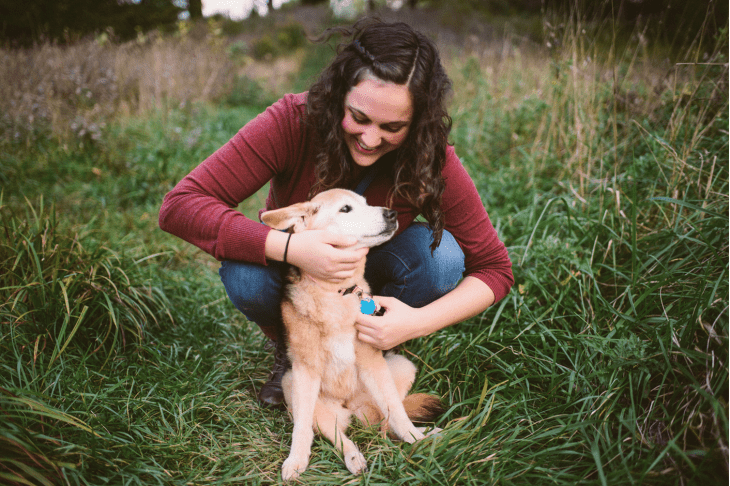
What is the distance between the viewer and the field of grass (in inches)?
57.8

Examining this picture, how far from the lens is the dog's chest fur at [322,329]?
1.83 metres

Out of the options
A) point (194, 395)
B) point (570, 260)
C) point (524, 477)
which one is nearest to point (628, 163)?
point (570, 260)

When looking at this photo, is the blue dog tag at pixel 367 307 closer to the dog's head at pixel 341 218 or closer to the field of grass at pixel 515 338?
the dog's head at pixel 341 218

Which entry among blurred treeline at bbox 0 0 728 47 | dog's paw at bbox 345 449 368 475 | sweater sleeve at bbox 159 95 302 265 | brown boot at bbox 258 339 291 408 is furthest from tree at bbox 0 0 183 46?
dog's paw at bbox 345 449 368 475

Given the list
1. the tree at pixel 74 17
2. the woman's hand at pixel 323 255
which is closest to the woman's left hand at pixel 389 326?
the woman's hand at pixel 323 255

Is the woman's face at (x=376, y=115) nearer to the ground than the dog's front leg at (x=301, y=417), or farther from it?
farther from it

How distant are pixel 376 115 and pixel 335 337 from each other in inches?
39.7

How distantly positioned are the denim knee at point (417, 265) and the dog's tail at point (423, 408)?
0.48 m

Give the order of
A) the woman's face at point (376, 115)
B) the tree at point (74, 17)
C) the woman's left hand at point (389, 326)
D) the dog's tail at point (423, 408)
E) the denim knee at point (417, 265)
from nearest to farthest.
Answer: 1. the woman's face at point (376, 115)
2. the woman's left hand at point (389, 326)
3. the dog's tail at point (423, 408)
4. the denim knee at point (417, 265)
5. the tree at point (74, 17)

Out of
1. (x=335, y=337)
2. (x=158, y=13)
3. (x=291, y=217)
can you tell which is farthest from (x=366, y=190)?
(x=158, y=13)

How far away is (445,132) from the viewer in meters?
1.79

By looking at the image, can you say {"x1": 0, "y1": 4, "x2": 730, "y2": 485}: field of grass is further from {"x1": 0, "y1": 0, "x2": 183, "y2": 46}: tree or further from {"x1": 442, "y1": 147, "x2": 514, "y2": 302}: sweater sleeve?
{"x1": 0, "y1": 0, "x2": 183, "y2": 46}: tree

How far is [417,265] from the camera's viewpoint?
2.07m

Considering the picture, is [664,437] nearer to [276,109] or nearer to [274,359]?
[274,359]
